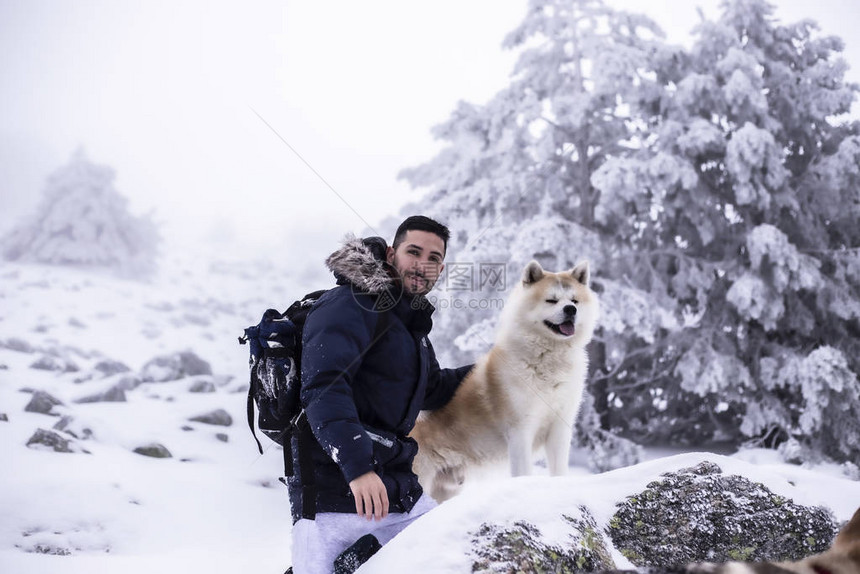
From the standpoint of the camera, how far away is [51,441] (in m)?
7.14

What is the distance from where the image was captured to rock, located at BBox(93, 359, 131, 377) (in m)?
10.6

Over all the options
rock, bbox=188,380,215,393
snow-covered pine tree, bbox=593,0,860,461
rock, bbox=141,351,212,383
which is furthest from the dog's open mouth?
rock, bbox=141,351,212,383

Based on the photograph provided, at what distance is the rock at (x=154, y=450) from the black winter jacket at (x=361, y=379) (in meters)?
6.33

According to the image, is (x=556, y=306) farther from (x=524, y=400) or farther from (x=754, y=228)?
(x=754, y=228)

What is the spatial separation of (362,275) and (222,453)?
23.0 feet

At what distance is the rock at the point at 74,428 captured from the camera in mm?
7668

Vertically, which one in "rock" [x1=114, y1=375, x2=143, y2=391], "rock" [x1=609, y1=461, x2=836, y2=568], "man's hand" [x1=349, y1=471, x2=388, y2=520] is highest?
"rock" [x1=114, y1=375, x2=143, y2=391]

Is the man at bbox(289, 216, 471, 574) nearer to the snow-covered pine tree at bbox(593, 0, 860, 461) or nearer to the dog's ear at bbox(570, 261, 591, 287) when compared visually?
the dog's ear at bbox(570, 261, 591, 287)

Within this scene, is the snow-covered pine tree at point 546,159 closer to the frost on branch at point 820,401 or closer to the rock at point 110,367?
the frost on branch at point 820,401

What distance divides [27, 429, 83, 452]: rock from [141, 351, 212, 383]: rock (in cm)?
323

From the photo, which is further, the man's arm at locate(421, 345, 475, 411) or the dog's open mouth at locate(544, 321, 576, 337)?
the dog's open mouth at locate(544, 321, 576, 337)

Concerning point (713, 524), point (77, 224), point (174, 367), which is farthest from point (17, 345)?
point (713, 524)

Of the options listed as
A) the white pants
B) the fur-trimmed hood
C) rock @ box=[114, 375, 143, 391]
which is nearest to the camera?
the white pants

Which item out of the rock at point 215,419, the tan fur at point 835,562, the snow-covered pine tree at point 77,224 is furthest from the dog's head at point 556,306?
the snow-covered pine tree at point 77,224
